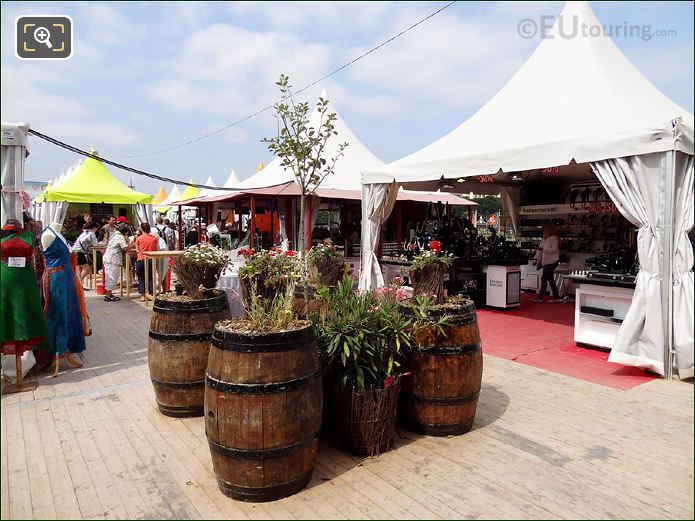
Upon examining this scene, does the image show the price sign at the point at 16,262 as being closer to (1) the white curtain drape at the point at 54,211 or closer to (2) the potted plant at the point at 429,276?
(2) the potted plant at the point at 429,276

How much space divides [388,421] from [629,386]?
8.76ft

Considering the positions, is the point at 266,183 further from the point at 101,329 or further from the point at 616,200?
the point at 616,200

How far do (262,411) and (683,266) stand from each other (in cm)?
432

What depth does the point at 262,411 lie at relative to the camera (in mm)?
2490

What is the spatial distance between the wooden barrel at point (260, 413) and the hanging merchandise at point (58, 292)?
315cm

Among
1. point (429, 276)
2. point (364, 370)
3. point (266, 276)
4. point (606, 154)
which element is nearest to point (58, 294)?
point (266, 276)

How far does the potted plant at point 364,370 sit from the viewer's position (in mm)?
3049

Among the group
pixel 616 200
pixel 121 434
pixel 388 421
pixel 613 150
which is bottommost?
pixel 121 434

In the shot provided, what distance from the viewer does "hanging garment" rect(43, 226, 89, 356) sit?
16.1 ft

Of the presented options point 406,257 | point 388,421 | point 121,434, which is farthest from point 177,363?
point 406,257

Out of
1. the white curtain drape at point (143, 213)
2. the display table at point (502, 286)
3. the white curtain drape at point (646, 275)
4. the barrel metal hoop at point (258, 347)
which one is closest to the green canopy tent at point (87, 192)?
the white curtain drape at point (143, 213)

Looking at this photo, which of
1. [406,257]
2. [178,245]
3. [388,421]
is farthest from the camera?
[178,245]

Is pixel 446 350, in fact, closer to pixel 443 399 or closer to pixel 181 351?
pixel 443 399

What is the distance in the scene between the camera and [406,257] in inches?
352
